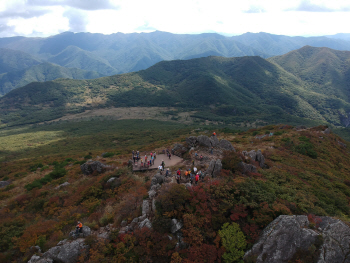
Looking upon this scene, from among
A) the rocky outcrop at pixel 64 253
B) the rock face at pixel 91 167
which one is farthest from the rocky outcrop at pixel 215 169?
the rock face at pixel 91 167

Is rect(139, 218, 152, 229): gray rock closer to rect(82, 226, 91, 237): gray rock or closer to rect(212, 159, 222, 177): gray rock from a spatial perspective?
rect(82, 226, 91, 237): gray rock

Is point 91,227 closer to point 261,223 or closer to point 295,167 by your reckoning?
point 261,223

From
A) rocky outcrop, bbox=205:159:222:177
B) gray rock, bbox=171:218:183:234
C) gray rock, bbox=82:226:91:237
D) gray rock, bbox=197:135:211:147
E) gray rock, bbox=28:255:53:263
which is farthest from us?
gray rock, bbox=197:135:211:147

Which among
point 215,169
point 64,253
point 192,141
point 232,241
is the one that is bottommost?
point 64,253

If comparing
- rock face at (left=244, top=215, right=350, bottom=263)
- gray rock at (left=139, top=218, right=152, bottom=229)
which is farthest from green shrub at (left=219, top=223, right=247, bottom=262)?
gray rock at (left=139, top=218, right=152, bottom=229)

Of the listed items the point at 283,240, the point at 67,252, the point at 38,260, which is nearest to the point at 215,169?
the point at 283,240

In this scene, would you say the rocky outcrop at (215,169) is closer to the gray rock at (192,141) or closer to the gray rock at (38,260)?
the gray rock at (192,141)

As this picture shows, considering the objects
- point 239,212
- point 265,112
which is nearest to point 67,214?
point 239,212

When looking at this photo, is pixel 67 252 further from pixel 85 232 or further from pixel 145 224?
pixel 145 224
